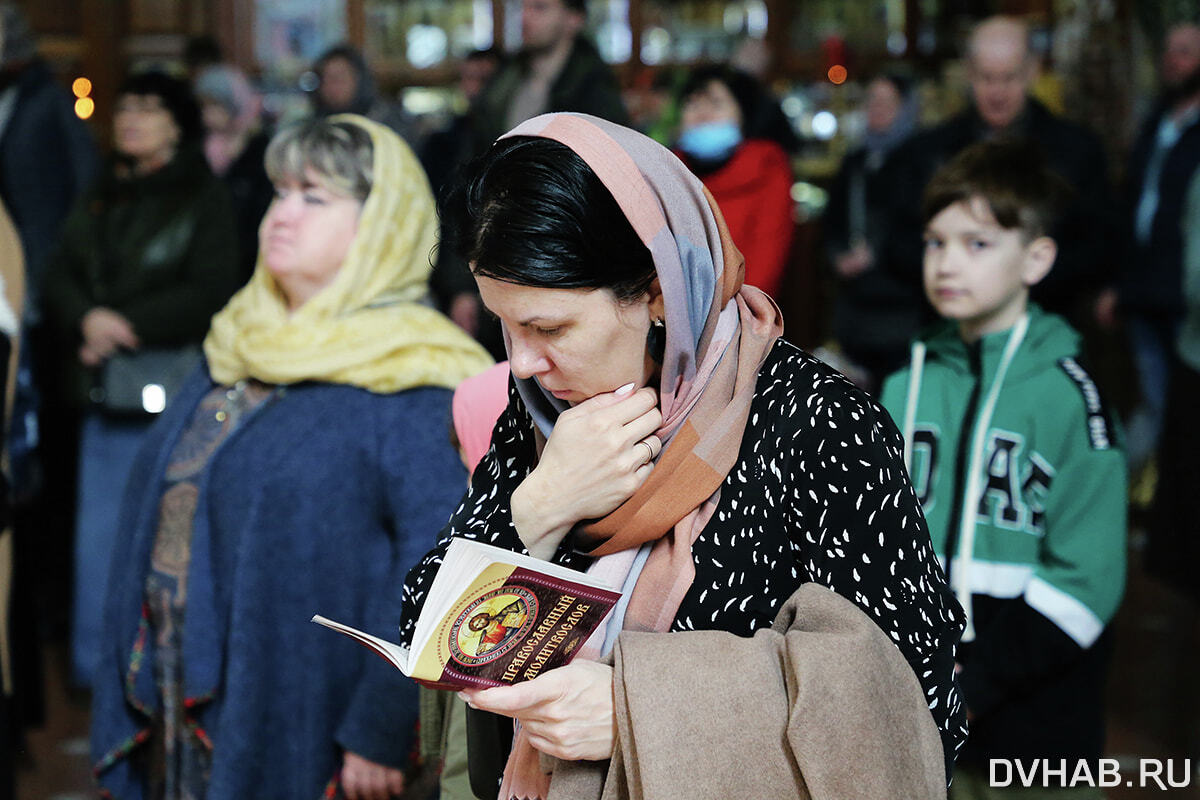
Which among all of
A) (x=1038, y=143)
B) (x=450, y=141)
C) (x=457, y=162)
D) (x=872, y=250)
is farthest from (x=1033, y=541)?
(x=450, y=141)

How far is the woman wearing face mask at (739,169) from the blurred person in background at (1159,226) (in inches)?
47.7

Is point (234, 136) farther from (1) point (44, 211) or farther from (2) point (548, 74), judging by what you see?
(2) point (548, 74)

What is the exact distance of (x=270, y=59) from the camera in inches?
319

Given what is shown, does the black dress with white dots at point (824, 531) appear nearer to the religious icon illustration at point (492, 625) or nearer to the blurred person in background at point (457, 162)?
the religious icon illustration at point (492, 625)

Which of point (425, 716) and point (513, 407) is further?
point (425, 716)

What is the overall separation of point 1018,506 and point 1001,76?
7.08ft

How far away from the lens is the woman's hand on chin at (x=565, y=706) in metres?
1.39

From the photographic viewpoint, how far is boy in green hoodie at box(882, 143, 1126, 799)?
2.35 m

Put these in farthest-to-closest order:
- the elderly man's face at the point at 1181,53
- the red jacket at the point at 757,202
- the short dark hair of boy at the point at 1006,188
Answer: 1. the elderly man's face at the point at 1181,53
2. the red jacket at the point at 757,202
3. the short dark hair of boy at the point at 1006,188

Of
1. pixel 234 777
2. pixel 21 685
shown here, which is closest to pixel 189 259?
pixel 21 685

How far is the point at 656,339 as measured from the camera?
5.00 feet

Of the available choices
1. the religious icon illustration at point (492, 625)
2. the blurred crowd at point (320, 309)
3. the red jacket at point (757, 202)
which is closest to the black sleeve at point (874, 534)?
the religious icon illustration at point (492, 625)

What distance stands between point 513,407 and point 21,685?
2494 millimetres

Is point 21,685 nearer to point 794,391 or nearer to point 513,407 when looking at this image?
point 513,407
